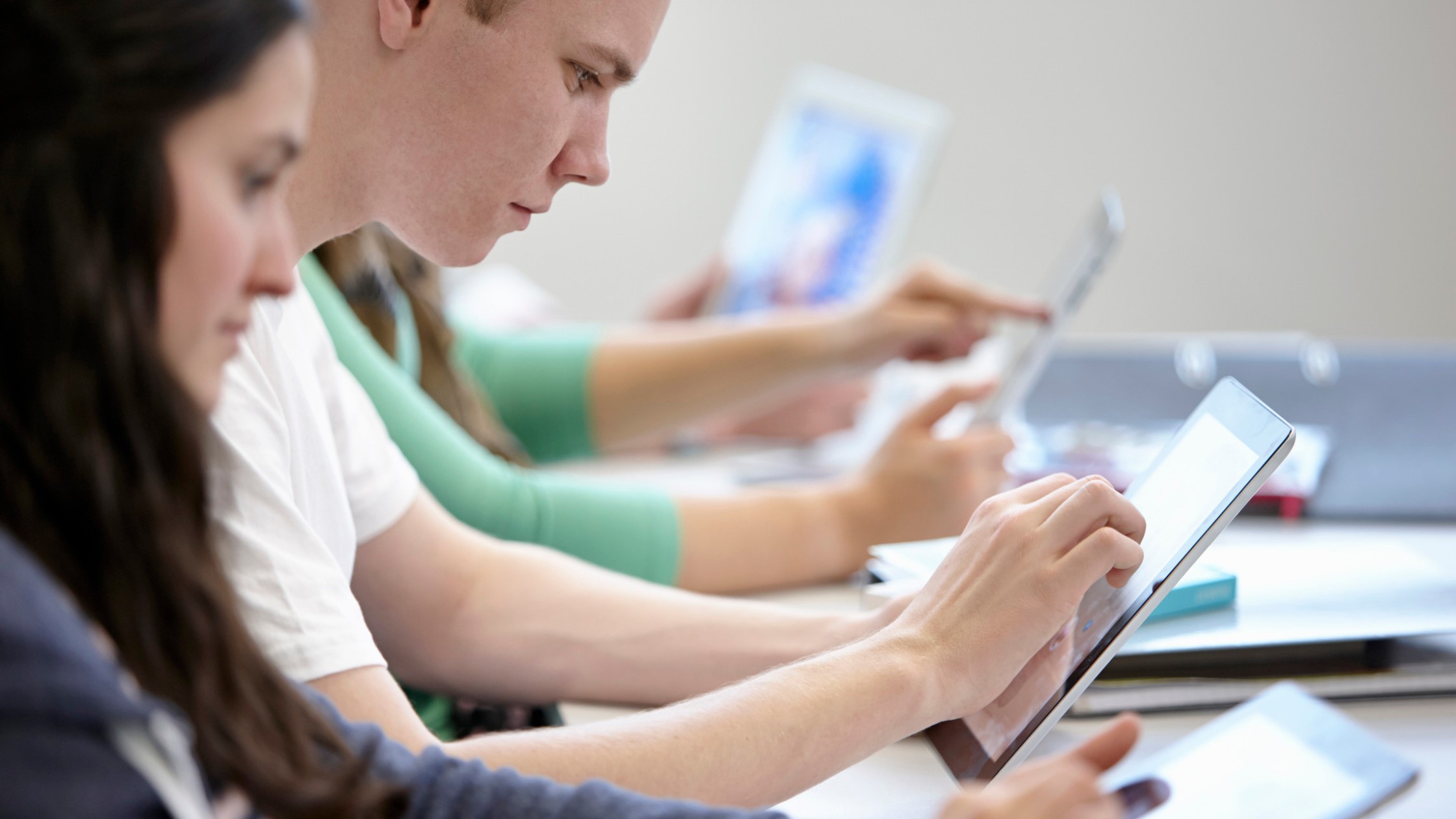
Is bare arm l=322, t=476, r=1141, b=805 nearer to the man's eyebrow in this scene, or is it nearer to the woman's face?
the woman's face

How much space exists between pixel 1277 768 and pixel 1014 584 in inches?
5.6

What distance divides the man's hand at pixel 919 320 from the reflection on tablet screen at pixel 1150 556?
0.66 meters

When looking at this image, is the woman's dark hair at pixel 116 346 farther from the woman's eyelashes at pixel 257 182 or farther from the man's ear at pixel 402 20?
the man's ear at pixel 402 20

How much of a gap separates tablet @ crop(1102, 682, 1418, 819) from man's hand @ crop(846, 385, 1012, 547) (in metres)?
0.46

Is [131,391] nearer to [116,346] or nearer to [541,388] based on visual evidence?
[116,346]

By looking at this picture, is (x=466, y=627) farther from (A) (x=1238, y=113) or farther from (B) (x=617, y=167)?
(A) (x=1238, y=113)

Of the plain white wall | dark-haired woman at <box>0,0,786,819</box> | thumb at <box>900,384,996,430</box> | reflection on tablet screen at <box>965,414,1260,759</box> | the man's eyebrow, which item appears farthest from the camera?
the plain white wall

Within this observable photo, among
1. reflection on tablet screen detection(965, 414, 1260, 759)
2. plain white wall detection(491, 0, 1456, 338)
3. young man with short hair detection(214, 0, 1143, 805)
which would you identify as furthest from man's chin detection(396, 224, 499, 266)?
plain white wall detection(491, 0, 1456, 338)

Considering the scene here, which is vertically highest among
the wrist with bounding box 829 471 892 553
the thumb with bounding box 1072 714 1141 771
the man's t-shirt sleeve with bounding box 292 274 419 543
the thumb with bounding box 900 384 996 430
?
the thumb with bounding box 1072 714 1141 771

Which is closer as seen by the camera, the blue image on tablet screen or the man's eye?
the man's eye

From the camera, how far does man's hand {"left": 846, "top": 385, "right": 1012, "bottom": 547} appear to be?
1017 mm

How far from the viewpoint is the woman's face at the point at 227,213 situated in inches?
15.6

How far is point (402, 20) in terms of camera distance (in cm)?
67

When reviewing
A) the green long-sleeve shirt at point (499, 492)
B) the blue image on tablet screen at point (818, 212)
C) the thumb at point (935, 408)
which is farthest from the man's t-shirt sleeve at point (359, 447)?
the blue image on tablet screen at point (818, 212)
